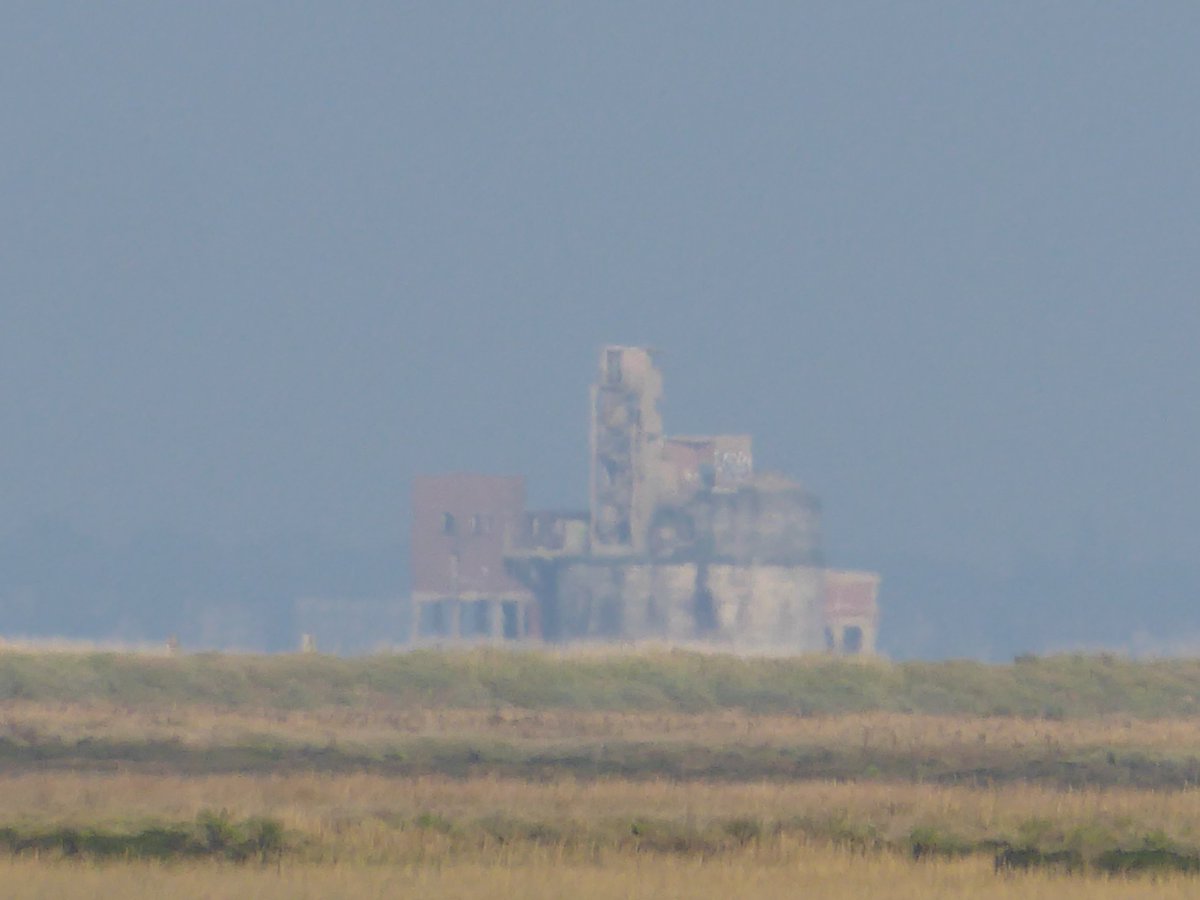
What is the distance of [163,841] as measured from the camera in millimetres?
30234

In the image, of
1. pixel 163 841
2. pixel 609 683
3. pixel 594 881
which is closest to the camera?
pixel 594 881

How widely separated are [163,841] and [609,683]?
4937 centimetres

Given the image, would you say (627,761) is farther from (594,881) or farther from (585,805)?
(594,881)

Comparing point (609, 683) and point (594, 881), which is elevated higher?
point (609, 683)

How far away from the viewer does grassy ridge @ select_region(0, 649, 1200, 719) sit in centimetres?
7388

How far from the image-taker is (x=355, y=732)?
5666 cm

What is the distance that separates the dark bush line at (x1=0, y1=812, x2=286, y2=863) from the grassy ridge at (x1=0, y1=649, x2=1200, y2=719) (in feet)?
132

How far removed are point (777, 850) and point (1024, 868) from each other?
258 centimetres

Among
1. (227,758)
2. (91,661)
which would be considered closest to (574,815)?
(227,758)

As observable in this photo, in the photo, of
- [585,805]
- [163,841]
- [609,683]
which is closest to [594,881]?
[163,841]

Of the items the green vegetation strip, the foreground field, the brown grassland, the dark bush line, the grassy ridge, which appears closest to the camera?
the foreground field

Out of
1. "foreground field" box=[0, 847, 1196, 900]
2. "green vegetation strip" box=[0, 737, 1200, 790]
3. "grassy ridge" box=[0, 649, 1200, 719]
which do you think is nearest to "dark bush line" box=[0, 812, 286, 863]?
"foreground field" box=[0, 847, 1196, 900]

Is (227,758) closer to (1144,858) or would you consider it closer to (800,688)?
(1144,858)

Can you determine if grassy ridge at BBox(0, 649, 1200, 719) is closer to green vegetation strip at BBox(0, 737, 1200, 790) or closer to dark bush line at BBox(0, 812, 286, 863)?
green vegetation strip at BBox(0, 737, 1200, 790)
